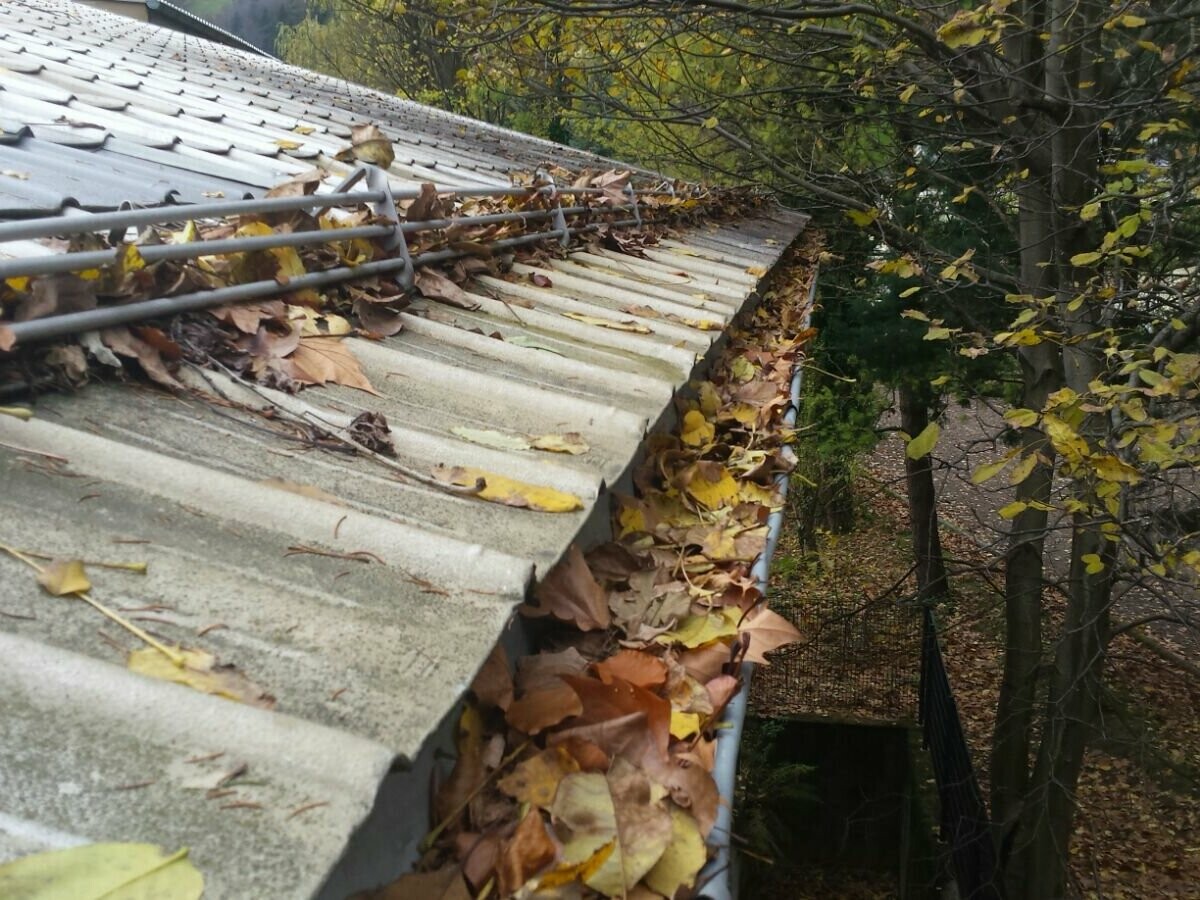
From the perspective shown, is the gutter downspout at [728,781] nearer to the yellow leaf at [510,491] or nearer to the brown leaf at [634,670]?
the brown leaf at [634,670]

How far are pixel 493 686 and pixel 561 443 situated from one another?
623 mm

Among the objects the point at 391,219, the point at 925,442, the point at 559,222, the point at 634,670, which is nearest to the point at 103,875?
the point at 634,670

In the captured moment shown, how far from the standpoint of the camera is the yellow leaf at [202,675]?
0.89 metres

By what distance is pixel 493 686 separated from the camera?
45.5 inches

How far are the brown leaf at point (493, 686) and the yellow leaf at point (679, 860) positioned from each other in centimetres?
24

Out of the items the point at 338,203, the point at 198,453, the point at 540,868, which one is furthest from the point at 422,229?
the point at 540,868

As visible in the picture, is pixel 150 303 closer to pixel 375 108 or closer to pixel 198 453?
pixel 198 453

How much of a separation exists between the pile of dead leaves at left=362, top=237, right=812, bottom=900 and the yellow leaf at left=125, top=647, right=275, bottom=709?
0.70 ft

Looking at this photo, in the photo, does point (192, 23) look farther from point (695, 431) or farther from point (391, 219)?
point (695, 431)

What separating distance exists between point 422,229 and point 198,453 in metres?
1.39

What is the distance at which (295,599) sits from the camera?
107 cm

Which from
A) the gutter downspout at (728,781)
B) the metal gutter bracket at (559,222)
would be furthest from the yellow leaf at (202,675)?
the metal gutter bracket at (559,222)

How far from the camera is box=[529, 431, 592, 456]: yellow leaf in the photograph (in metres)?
1.68

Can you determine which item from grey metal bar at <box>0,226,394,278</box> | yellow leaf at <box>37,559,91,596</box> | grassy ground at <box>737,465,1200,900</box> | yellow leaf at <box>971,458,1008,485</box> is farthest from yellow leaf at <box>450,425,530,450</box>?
grassy ground at <box>737,465,1200,900</box>
